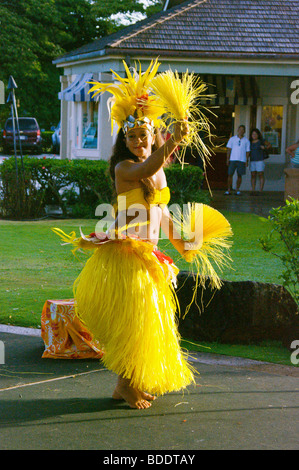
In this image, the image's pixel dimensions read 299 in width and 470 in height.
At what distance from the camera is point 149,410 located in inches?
180

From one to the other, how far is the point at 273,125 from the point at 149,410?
55.3 feet

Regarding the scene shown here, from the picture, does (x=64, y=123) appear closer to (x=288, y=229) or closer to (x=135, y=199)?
(x=288, y=229)

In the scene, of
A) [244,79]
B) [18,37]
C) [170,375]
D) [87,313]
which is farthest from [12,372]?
[18,37]

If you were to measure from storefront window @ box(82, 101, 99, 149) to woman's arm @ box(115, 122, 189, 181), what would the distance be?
15380mm

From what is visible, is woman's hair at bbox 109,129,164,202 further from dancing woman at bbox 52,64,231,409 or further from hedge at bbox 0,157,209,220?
hedge at bbox 0,157,209,220

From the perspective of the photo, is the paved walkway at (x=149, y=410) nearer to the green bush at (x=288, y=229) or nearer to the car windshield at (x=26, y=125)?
the green bush at (x=288, y=229)

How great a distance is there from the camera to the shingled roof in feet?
55.1

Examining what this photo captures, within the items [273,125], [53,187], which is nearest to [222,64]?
[273,125]

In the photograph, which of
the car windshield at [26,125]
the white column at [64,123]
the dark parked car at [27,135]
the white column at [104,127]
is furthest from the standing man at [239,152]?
the car windshield at [26,125]

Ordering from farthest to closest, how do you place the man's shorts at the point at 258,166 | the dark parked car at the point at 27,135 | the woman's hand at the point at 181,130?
the dark parked car at the point at 27,135, the man's shorts at the point at 258,166, the woman's hand at the point at 181,130

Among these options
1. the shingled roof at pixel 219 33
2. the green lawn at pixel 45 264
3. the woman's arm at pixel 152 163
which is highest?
the shingled roof at pixel 219 33

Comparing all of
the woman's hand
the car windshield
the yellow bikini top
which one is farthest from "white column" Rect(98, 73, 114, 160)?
the car windshield

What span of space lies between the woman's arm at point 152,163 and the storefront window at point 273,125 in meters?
16.3

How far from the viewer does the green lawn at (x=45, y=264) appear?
7.59 meters
